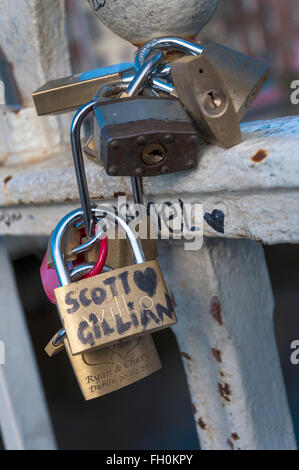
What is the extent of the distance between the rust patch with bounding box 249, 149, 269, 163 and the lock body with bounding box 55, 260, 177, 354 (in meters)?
0.13

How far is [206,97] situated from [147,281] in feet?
0.53

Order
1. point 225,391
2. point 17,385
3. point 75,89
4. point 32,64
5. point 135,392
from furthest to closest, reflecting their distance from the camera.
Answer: point 135,392 → point 17,385 → point 32,64 → point 225,391 → point 75,89

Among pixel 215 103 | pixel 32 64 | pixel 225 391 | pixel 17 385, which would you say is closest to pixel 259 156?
pixel 215 103

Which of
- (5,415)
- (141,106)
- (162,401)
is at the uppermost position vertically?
(141,106)

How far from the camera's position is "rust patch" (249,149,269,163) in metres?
0.38

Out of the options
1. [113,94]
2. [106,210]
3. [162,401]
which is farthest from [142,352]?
[162,401]

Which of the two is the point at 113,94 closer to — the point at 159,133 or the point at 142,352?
the point at 159,133

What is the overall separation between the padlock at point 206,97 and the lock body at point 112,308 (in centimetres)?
14

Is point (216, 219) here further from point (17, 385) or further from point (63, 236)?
point (17, 385)

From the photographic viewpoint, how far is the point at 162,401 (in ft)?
4.40

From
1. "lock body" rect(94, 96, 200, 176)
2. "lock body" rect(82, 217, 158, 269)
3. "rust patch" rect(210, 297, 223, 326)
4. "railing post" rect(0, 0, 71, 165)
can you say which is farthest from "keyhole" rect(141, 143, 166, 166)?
"railing post" rect(0, 0, 71, 165)

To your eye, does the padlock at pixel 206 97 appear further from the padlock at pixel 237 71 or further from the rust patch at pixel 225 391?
the rust patch at pixel 225 391

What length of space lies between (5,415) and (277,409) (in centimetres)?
50

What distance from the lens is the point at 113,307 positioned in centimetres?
41
